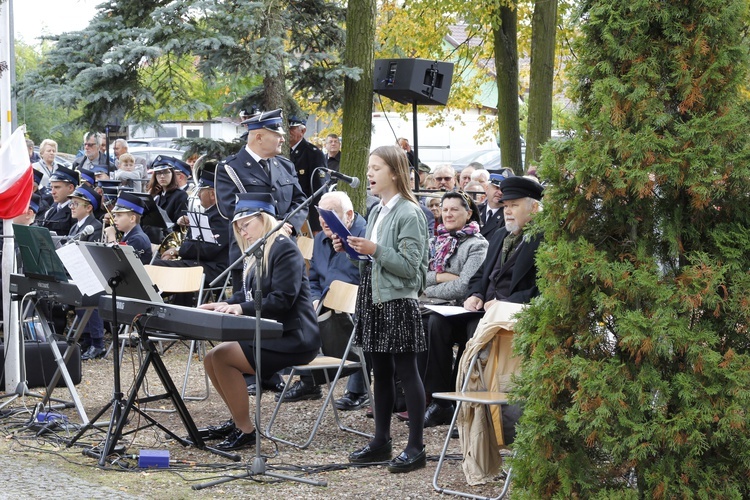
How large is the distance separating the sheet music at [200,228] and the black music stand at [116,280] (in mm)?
4139

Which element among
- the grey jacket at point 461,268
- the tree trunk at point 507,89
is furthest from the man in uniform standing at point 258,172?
the tree trunk at point 507,89

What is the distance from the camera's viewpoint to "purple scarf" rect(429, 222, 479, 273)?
8.41m

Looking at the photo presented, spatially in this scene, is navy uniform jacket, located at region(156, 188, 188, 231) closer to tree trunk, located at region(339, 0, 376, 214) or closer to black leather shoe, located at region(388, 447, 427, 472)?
tree trunk, located at region(339, 0, 376, 214)

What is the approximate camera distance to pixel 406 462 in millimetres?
6426

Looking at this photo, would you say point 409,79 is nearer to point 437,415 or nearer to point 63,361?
point 437,415

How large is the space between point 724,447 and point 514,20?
1447cm

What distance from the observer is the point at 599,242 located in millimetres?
4520

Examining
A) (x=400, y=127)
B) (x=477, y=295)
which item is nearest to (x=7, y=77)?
(x=477, y=295)

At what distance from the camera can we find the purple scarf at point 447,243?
331 inches

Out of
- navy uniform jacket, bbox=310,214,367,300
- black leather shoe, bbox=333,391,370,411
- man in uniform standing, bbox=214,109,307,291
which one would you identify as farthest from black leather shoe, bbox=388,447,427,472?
man in uniform standing, bbox=214,109,307,291

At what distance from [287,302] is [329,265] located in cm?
224

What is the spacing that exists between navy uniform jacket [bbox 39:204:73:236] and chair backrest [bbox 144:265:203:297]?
327 cm

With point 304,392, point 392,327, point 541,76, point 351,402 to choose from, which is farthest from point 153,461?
point 541,76

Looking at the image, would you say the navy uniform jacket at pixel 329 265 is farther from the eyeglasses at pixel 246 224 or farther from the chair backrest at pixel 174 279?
→ the eyeglasses at pixel 246 224
